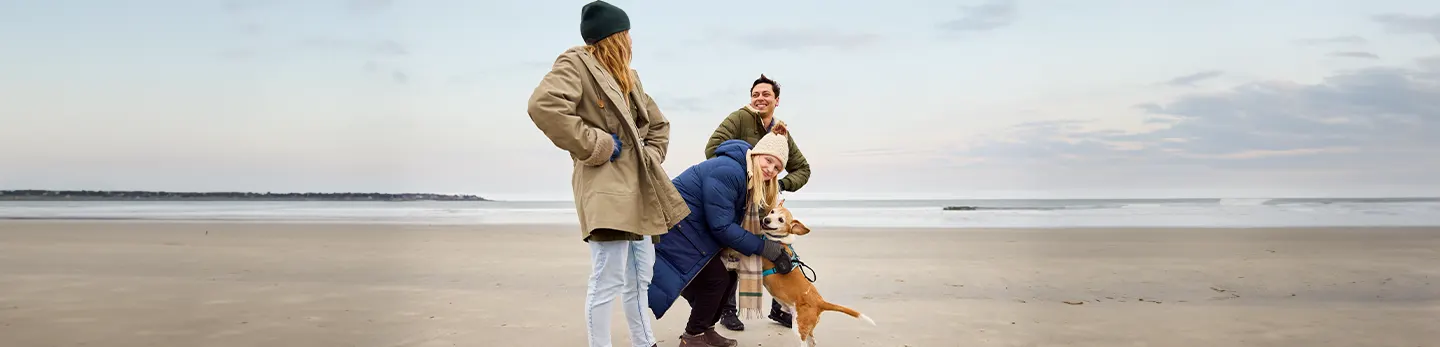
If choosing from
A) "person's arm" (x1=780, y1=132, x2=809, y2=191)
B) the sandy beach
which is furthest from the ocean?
"person's arm" (x1=780, y1=132, x2=809, y2=191)

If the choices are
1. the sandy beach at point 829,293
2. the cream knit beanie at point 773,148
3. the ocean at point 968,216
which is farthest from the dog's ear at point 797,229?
the ocean at point 968,216

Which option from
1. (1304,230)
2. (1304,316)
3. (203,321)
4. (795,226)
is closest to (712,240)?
(795,226)

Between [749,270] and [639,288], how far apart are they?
2.07 feet

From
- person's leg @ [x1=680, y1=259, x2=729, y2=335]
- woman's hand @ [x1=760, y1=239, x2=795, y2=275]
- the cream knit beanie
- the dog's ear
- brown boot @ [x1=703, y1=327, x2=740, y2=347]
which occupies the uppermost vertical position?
the cream knit beanie

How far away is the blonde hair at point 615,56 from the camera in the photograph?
3.05 m

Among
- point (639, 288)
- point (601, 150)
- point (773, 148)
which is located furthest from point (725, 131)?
point (601, 150)

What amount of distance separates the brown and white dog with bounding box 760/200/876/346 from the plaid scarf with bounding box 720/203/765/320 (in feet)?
0.13

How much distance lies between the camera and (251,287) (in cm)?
653

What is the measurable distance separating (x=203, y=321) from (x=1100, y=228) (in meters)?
13.6

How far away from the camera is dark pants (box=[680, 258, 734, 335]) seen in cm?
390

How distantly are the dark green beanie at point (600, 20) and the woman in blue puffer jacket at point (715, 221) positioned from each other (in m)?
0.91

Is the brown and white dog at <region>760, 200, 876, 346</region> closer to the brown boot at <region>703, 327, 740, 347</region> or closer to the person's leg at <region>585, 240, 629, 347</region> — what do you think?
the brown boot at <region>703, 327, 740, 347</region>

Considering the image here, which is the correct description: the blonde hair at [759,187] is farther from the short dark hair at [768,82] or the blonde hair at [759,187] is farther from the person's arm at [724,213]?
the short dark hair at [768,82]

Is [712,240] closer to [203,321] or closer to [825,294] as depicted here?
[825,294]
